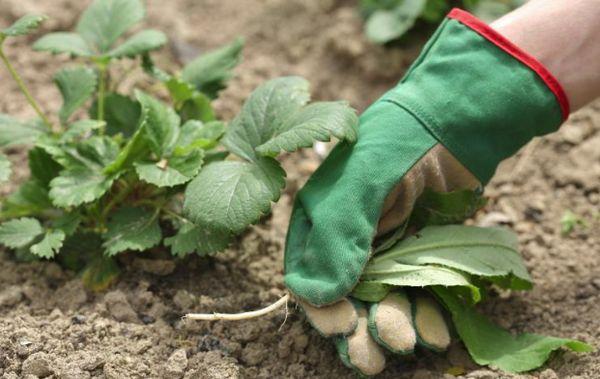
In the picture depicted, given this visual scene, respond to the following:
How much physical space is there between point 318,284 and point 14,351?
71 centimetres

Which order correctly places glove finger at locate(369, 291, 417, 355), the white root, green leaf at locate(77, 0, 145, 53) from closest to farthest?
glove finger at locate(369, 291, 417, 355)
the white root
green leaf at locate(77, 0, 145, 53)

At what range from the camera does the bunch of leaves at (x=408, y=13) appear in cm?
276

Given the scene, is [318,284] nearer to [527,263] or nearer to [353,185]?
[353,185]

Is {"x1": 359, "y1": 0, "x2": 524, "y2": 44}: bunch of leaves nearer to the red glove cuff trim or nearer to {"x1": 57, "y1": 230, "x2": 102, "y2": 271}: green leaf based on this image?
the red glove cuff trim

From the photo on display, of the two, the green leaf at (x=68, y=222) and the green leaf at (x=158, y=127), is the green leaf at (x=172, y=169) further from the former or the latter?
the green leaf at (x=68, y=222)

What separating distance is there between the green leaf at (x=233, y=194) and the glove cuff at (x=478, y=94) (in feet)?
1.15

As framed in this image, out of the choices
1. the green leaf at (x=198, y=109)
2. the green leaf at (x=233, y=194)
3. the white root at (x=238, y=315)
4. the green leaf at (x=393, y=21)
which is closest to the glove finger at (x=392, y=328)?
the white root at (x=238, y=315)

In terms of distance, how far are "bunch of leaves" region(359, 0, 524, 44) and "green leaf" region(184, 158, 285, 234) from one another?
1.10 metres

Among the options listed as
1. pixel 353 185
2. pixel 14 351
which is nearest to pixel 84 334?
pixel 14 351

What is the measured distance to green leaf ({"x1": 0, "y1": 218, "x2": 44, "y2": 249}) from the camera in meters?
1.93

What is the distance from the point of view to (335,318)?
5.68 feet

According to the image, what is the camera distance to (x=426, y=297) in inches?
72.6

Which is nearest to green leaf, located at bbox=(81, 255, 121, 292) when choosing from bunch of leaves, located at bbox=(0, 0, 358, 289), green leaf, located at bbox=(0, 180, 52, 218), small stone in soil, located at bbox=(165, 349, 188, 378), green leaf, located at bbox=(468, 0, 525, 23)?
bunch of leaves, located at bbox=(0, 0, 358, 289)

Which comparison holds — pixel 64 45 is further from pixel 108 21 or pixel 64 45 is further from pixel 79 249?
pixel 79 249
